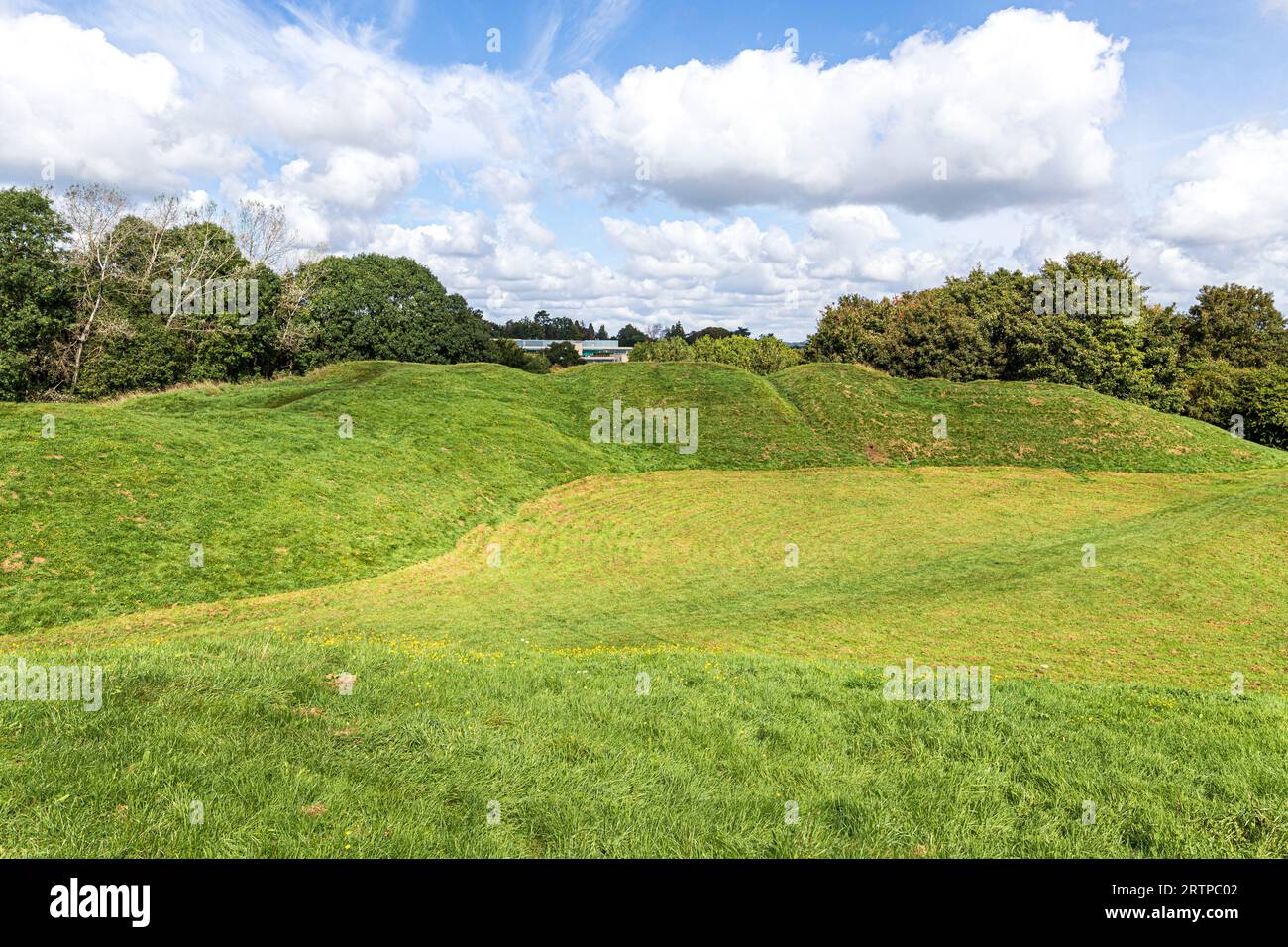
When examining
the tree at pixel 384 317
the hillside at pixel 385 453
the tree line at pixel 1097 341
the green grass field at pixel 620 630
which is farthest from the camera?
the tree at pixel 384 317

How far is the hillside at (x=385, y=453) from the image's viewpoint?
20.0m

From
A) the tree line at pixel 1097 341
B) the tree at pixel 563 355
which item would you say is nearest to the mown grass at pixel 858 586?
the tree line at pixel 1097 341

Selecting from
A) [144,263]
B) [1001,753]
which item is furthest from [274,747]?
[144,263]

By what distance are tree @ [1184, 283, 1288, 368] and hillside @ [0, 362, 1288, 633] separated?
38371 millimetres

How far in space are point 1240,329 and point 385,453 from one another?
95875mm

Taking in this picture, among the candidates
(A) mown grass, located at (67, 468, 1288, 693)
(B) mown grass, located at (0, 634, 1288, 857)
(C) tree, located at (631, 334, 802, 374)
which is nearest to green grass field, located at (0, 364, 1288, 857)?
(B) mown grass, located at (0, 634, 1288, 857)

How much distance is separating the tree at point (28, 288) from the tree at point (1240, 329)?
113686mm

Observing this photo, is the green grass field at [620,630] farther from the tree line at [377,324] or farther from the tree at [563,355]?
the tree at [563,355]

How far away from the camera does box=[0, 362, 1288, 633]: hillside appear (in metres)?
20.0

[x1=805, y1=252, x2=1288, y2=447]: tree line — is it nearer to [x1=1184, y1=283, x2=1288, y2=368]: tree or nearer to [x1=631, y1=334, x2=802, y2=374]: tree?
[x1=1184, y1=283, x2=1288, y2=368]: tree

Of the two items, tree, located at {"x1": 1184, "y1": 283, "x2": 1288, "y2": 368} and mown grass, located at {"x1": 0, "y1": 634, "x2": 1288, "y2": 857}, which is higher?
tree, located at {"x1": 1184, "y1": 283, "x2": 1288, "y2": 368}

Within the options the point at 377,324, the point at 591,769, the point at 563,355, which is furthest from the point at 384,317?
the point at 563,355

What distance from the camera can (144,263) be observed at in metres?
59.8
